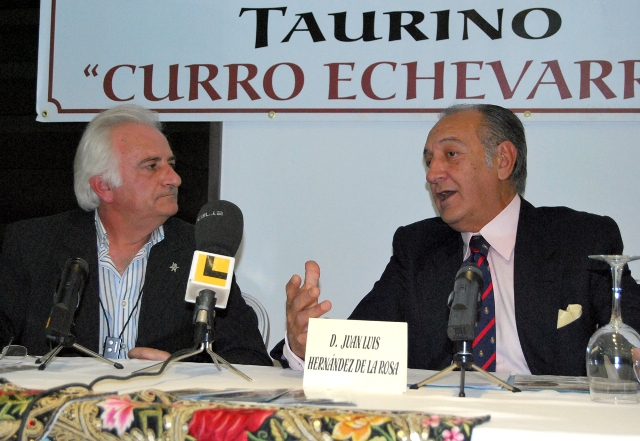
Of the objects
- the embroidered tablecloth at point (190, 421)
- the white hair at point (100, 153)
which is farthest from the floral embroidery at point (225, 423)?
the white hair at point (100, 153)

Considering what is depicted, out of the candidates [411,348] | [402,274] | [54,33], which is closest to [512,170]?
[402,274]

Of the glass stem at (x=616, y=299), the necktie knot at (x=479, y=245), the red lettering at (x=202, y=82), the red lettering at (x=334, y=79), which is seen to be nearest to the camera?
the glass stem at (x=616, y=299)

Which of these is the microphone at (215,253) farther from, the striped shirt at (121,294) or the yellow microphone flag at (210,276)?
the striped shirt at (121,294)

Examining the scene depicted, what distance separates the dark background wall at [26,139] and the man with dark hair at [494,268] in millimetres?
1883

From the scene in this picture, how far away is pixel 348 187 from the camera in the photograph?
332 centimetres

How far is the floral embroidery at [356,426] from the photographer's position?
1047mm

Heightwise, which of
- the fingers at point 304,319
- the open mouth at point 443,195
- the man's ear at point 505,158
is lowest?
the fingers at point 304,319

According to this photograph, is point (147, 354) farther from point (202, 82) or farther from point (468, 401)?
point (202, 82)

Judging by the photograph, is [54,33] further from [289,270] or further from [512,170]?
[512,170]

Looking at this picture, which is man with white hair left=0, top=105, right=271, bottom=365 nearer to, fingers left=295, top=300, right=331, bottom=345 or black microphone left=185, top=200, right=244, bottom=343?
fingers left=295, top=300, right=331, bottom=345

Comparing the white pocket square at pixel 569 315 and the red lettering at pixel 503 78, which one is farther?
the red lettering at pixel 503 78

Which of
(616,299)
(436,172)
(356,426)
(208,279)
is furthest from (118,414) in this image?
(436,172)

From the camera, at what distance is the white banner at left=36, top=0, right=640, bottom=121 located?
3082 mm

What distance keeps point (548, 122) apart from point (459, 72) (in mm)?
438
